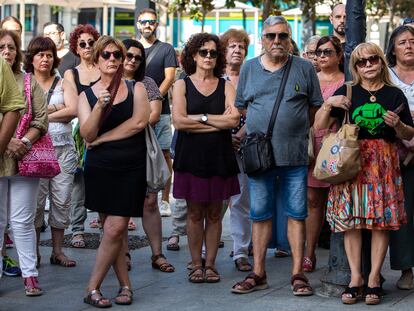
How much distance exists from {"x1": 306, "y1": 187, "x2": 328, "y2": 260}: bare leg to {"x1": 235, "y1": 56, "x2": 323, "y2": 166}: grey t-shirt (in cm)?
115

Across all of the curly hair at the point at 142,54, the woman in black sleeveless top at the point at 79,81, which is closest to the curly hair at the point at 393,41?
the curly hair at the point at 142,54

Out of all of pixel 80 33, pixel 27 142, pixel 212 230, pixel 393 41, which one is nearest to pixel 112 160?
pixel 27 142

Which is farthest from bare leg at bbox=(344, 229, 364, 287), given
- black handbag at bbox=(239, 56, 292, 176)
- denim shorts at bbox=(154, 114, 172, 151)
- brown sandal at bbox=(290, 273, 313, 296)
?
denim shorts at bbox=(154, 114, 172, 151)

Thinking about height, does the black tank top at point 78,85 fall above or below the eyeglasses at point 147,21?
below

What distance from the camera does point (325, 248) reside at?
1025 cm

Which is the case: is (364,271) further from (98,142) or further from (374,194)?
(98,142)

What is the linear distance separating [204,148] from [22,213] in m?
1.57

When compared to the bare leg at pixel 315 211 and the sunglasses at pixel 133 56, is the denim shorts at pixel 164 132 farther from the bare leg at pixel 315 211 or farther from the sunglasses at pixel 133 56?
→ the bare leg at pixel 315 211

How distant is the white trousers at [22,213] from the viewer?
314 inches

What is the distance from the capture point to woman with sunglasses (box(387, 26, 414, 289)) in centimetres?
802

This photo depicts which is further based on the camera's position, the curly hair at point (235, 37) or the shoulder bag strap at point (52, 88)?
the curly hair at point (235, 37)

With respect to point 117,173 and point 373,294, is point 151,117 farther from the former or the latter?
point 373,294

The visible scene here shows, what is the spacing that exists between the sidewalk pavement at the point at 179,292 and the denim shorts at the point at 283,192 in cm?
61

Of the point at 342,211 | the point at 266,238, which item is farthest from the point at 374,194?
the point at 266,238
